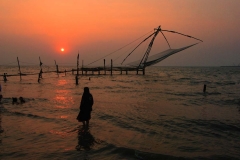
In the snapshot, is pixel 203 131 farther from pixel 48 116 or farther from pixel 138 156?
pixel 48 116

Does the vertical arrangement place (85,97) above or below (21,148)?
above

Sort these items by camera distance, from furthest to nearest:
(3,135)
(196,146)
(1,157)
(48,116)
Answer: (48,116)
(3,135)
(196,146)
(1,157)

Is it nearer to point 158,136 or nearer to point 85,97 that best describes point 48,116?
point 85,97

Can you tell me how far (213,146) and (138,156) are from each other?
2313mm

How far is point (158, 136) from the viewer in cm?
655

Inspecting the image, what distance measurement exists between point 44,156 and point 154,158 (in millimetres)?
2502

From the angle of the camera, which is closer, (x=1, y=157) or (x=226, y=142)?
(x=1, y=157)

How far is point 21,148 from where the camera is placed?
5262 millimetres

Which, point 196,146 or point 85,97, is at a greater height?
point 85,97

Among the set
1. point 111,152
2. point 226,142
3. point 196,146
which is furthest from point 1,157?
point 226,142

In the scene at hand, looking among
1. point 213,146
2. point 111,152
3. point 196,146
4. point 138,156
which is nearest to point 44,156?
point 111,152

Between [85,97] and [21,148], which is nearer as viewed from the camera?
[21,148]

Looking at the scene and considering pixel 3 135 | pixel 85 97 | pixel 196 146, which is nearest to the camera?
pixel 196 146

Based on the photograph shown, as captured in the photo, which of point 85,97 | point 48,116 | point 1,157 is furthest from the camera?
point 48,116
